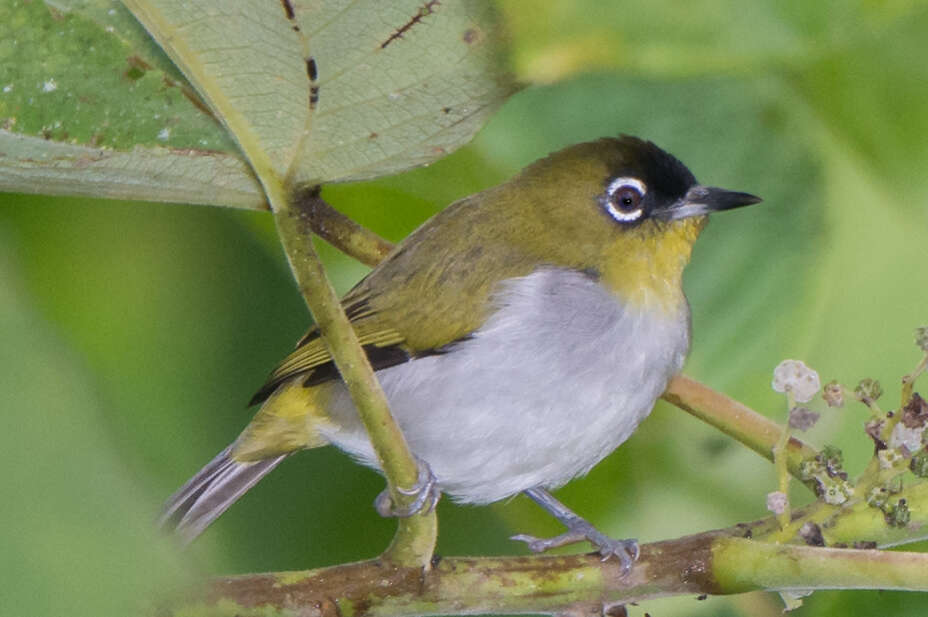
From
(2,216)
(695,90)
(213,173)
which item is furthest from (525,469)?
(213,173)

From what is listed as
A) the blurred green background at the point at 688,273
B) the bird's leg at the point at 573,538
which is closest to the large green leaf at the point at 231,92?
the blurred green background at the point at 688,273

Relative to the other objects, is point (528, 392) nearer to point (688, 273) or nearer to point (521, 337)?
point (521, 337)

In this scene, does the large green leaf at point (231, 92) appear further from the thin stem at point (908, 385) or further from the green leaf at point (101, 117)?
the thin stem at point (908, 385)

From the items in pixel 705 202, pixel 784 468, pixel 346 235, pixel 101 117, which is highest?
pixel 705 202

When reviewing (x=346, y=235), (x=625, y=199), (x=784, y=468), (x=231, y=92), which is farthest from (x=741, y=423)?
(x=625, y=199)

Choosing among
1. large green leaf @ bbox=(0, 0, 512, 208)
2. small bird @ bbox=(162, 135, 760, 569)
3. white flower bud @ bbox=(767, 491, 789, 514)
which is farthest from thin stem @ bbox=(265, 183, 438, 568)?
small bird @ bbox=(162, 135, 760, 569)

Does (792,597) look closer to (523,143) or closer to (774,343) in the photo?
(774,343)

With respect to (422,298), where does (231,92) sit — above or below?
below
